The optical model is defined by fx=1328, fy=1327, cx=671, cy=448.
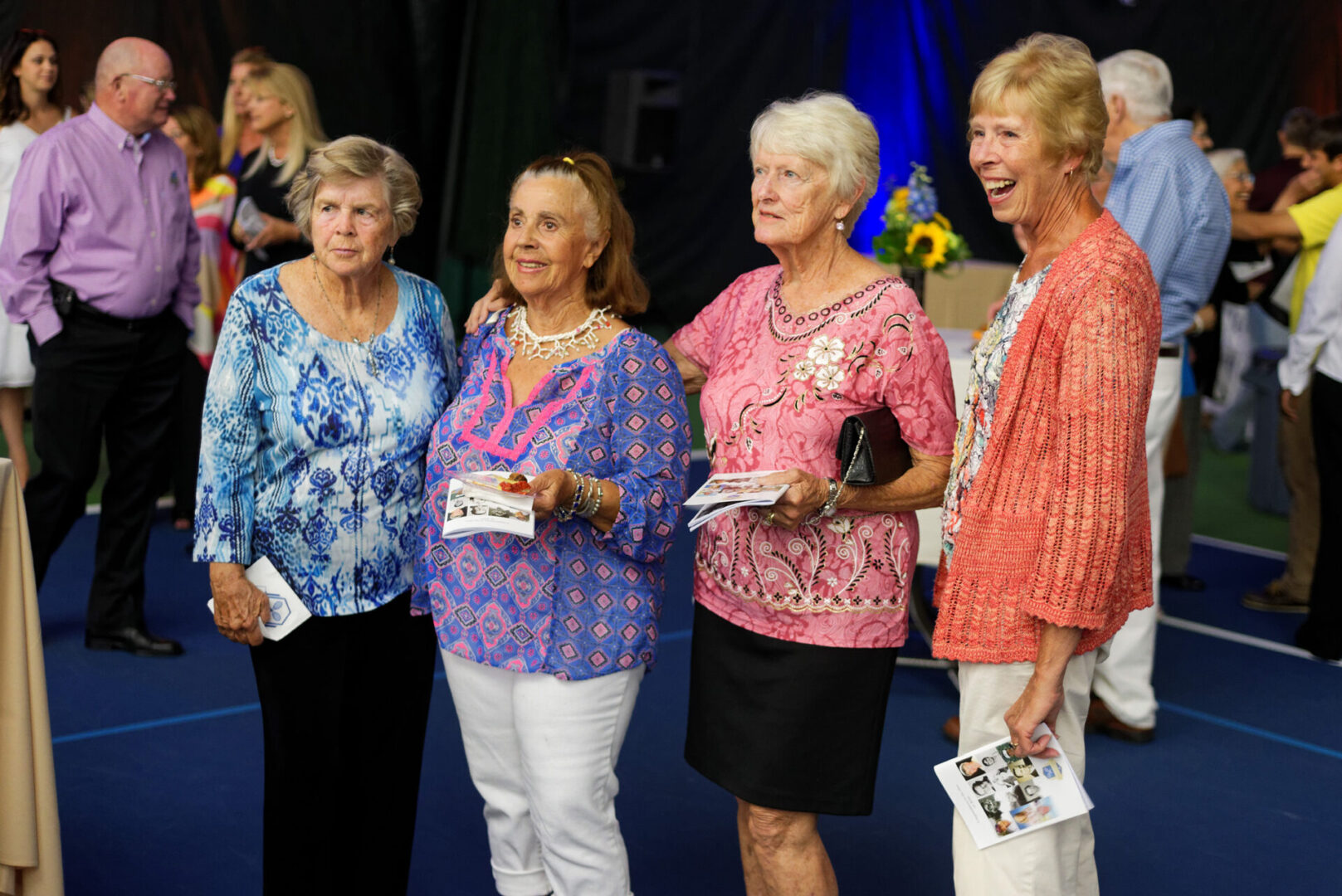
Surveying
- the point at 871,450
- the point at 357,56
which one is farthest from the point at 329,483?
the point at 357,56

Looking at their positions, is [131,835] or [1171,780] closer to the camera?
[131,835]

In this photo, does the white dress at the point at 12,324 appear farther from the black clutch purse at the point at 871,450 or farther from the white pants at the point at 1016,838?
the white pants at the point at 1016,838

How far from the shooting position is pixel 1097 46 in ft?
42.6

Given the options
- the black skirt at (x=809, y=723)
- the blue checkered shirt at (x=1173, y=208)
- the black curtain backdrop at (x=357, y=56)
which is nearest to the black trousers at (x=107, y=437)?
the black skirt at (x=809, y=723)

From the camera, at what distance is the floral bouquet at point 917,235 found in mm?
5238

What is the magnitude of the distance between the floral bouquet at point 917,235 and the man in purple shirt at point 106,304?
275 centimetres

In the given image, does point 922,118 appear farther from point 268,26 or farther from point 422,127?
point 268,26

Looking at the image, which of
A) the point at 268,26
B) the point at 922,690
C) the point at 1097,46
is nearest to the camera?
the point at 922,690

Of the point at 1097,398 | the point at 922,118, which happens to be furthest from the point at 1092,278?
the point at 922,118

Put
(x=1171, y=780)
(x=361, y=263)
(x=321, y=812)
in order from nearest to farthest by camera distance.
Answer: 1. (x=361, y=263)
2. (x=321, y=812)
3. (x=1171, y=780)

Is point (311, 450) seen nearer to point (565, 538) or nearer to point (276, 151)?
point (565, 538)

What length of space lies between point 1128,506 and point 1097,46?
39.8 ft

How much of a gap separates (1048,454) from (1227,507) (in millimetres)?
7092

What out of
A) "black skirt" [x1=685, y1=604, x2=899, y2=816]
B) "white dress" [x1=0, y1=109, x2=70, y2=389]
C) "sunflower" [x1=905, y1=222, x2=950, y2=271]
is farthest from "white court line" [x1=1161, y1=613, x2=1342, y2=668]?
"white dress" [x1=0, y1=109, x2=70, y2=389]
